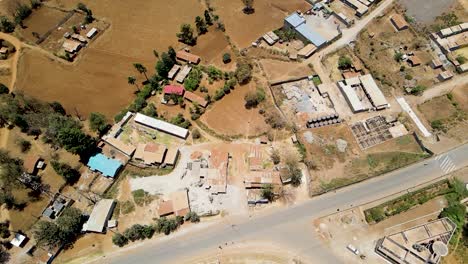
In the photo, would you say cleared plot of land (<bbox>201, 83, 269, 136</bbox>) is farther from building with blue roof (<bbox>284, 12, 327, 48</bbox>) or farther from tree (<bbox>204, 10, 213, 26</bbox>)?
tree (<bbox>204, 10, 213, 26</bbox>)

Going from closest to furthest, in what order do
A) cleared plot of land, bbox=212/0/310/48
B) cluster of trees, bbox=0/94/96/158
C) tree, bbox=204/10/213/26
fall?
1. cluster of trees, bbox=0/94/96/158
2. cleared plot of land, bbox=212/0/310/48
3. tree, bbox=204/10/213/26

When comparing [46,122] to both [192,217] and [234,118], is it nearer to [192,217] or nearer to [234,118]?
[192,217]

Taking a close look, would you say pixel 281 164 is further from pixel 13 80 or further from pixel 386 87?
pixel 13 80

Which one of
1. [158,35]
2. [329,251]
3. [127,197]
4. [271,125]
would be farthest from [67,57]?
[329,251]

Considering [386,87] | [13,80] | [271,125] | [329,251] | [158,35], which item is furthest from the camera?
[158,35]

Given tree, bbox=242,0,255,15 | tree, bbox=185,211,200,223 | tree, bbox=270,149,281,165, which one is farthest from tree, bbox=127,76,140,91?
tree, bbox=242,0,255,15
